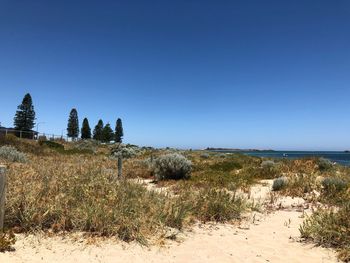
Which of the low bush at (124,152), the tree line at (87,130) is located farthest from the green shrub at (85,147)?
the tree line at (87,130)

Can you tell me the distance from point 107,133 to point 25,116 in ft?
93.5

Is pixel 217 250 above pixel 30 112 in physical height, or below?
below

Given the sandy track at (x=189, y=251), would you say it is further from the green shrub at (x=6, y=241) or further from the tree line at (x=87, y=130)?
the tree line at (x=87, y=130)

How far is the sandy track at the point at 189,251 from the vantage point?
17.6ft

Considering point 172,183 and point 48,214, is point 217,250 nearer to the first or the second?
point 48,214

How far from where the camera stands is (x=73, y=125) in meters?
91.1

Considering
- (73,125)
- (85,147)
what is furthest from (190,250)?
(73,125)

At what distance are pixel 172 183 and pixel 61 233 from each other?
751 cm

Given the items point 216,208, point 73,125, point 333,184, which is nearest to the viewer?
point 216,208

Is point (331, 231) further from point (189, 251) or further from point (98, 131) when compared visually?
point (98, 131)

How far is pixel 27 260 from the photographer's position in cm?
512

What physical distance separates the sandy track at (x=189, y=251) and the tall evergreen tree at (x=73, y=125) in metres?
88.0

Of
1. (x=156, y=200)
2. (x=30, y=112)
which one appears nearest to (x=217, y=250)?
(x=156, y=200)

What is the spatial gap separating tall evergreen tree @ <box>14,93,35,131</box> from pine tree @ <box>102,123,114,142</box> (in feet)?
84.3
